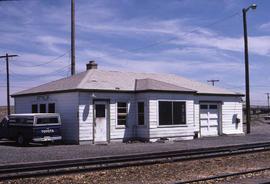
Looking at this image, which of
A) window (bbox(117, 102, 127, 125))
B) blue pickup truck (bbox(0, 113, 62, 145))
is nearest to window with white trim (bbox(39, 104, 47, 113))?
blue pickup truck (bbox(0, 113, 62, 145))

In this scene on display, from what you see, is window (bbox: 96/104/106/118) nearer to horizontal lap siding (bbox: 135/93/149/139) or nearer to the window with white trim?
horizontal lap siding (bbox: 135/93/149/139)

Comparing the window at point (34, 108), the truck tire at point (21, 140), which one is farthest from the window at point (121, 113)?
the truck tire at point (21, 140)

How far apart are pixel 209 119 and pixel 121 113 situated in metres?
7.55

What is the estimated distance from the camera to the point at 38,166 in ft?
48.1

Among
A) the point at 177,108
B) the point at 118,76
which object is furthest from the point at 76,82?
the point at 177,108

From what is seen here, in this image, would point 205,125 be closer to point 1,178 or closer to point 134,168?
point 134,168

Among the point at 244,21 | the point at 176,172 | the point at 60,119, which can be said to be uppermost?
the point at 244,21

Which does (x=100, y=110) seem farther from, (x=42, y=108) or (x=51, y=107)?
(x=42, y=108)

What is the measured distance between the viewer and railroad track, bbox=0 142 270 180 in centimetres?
1357

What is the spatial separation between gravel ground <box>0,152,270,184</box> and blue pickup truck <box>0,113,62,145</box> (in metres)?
9.88

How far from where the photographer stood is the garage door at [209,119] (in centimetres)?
3228

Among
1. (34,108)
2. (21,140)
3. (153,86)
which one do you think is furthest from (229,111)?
(21,140)

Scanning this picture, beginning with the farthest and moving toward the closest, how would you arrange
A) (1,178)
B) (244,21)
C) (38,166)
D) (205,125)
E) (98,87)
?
1. (244,21)
2. (205,125)
3. (98,87)
4. (38,166)
5. (1,178)

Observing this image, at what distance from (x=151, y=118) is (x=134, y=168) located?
40.4ft
